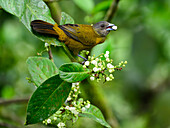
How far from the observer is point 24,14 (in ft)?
5.16

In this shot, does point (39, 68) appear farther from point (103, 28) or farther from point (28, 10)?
point (103, 28)

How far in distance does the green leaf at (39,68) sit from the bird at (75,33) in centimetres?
18

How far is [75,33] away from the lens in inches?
78.5

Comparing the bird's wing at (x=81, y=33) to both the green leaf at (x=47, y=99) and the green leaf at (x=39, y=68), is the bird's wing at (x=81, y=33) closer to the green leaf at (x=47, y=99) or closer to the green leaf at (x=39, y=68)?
the green leaf at (x=39, y=68)

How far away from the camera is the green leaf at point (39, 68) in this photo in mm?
1507

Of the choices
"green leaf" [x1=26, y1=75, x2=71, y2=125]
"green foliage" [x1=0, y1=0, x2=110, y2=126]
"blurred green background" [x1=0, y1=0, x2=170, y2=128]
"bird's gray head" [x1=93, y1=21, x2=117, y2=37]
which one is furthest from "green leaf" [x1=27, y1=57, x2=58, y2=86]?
"blurred green background" [x1=0, y1=0, x2=170, y2=128]

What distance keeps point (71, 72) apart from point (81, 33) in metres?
0.79

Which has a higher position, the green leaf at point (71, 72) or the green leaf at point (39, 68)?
the green leaf at point (71, 72)

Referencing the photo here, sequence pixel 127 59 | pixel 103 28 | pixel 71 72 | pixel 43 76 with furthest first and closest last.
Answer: pixel 127 59
pixel 103 28
pixel 43 76
pixel 71 72

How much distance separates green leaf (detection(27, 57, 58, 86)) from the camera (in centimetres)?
151

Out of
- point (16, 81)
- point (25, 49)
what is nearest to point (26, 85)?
point (16, 81)

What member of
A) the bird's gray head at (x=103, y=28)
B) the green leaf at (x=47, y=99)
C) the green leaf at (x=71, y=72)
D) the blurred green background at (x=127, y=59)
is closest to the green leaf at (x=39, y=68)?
the green leaf at (x=47, y=99)

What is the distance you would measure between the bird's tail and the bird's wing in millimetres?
148

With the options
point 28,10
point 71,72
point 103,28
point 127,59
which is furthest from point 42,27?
point 127,59
